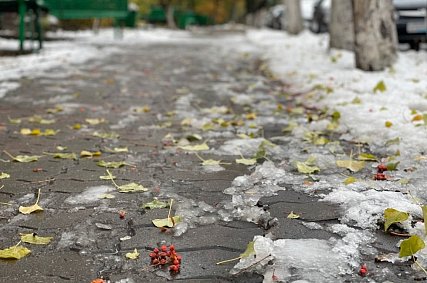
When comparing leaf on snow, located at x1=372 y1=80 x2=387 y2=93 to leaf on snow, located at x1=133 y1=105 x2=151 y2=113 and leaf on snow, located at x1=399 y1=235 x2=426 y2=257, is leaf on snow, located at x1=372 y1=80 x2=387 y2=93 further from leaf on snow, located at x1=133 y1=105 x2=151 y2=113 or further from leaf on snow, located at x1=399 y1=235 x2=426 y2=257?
leaf on snow, located at x1=399 y1=235 x2=426 y2=257

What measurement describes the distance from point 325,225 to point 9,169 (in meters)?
2.04

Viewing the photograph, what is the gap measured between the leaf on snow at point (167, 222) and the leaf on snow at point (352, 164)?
131 centimetres

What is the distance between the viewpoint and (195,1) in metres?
40.4

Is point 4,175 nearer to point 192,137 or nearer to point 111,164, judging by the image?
point 111,164

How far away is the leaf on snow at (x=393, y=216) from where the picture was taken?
7.07 feet

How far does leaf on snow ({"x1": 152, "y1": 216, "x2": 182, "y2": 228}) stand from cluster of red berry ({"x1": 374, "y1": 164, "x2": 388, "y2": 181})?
4.18 ft

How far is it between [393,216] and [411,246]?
0.97 ft

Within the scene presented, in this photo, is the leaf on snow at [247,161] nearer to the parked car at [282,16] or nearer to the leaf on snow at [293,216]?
the leaf on snow at [293,216]

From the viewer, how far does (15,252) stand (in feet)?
6.54

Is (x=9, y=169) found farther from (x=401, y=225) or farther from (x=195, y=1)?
(x=195, y=1)

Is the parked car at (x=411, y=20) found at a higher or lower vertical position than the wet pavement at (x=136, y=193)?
higher

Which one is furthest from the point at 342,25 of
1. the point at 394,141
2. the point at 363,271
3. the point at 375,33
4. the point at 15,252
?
the point at 15,252

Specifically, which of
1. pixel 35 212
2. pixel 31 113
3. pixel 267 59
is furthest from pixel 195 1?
pixel 35 212

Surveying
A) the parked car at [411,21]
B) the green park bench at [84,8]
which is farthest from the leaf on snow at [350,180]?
the green park bench at [84,8]
